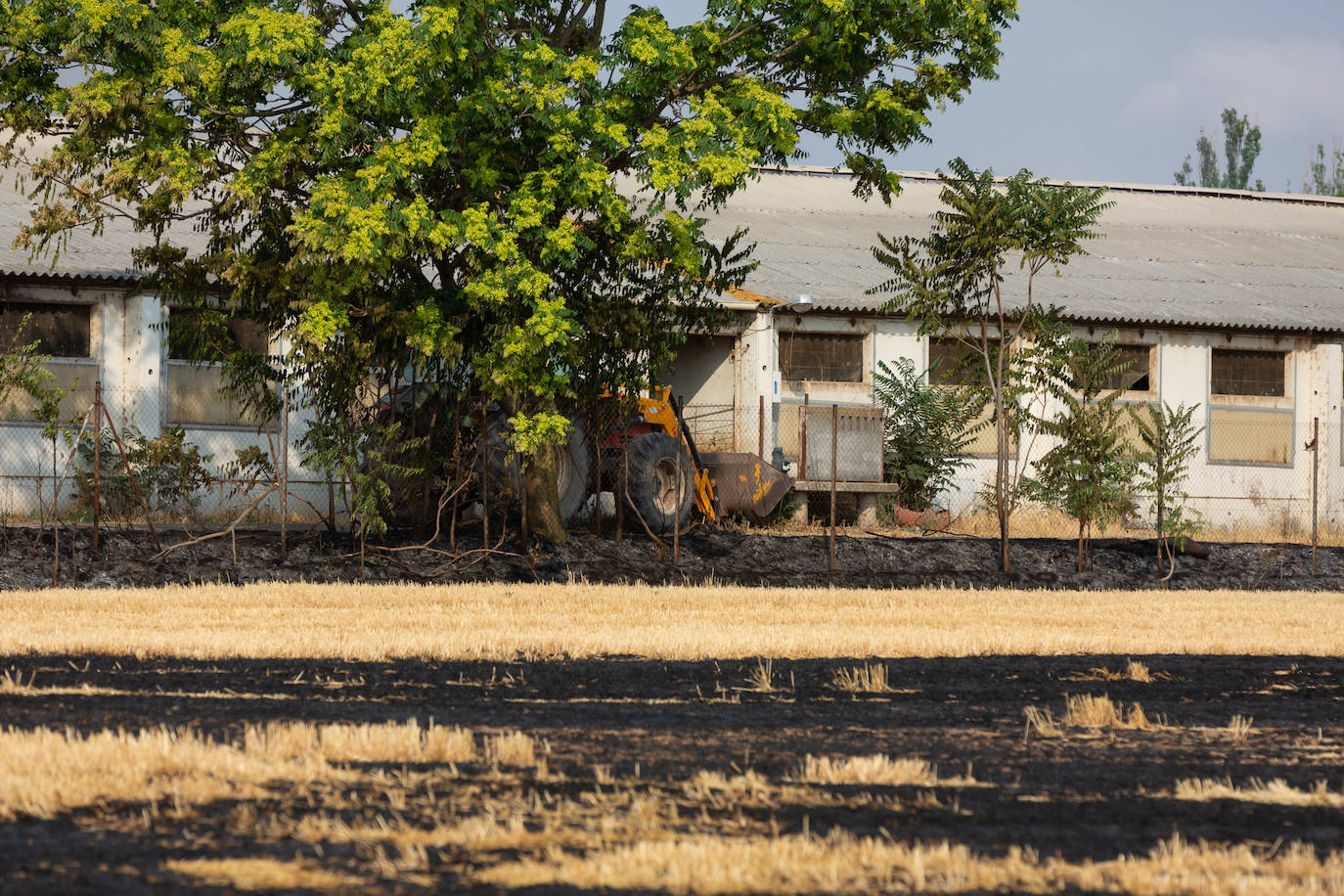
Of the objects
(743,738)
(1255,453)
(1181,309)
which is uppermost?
(1181,309)

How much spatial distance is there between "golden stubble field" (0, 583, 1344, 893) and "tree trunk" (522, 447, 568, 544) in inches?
211

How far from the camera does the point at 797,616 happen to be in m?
13.1

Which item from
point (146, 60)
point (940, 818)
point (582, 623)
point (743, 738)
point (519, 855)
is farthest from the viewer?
point (146, 60)

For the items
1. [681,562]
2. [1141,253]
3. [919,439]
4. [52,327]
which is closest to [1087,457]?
[681,562]

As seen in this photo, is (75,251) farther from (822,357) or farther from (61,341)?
(822,357)

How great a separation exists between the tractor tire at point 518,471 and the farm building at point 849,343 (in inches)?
85.0

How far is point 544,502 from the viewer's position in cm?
1759

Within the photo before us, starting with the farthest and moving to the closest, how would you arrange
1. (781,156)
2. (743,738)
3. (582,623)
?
1. (781,156)
2. (582,623)
3. (743,738)

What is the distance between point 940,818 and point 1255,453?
78.7ft

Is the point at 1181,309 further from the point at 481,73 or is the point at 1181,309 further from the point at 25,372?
the point at 25,372

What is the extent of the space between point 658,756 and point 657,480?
1317 cm

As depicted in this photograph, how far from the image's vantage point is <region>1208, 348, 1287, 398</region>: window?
89.4ft

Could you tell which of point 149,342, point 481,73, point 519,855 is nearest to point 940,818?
point 519,855

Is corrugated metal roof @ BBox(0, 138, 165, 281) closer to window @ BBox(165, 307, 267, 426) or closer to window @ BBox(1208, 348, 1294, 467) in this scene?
window @ BBox(165, 307, 267, 426)
